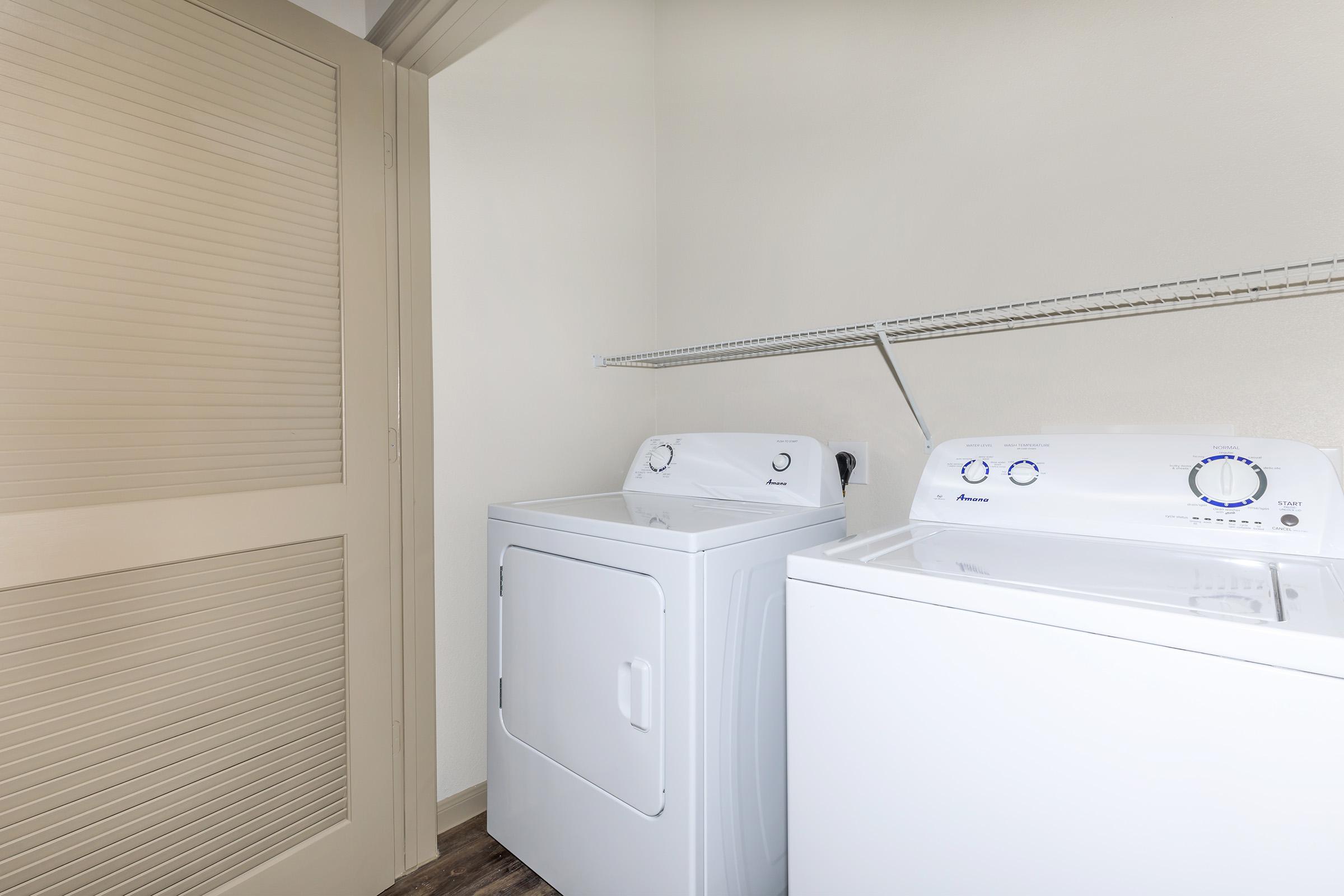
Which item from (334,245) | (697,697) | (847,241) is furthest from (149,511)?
(847,241)

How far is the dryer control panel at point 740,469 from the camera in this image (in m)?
1.58

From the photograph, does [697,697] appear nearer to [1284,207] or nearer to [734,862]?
[734,862]

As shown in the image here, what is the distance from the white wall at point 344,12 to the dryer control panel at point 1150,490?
1.76m

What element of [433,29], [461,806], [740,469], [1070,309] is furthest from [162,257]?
[1070,309]

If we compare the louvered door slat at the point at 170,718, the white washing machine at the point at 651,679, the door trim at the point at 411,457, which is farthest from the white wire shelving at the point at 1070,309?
the louvered door slat at the point at 170,718

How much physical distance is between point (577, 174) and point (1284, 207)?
1.79 metres

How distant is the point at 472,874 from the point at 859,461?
150 cm

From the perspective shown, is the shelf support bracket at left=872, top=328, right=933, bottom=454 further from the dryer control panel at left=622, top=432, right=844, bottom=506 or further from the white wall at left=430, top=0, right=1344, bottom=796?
the dryer control panel at left=622, top=432, right=844, bottom=506

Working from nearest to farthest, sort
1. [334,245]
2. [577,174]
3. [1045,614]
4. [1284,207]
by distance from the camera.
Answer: [1045,614]
[1284,207]
[334,245]
[577,174]

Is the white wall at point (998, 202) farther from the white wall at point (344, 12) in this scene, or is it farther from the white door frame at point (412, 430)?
the white wall at point (344, 12)

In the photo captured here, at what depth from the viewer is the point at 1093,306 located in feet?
4.17

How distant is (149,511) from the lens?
1131mm

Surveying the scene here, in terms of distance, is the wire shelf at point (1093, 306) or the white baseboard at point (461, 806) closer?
the wire shelf at point (1093, 306)

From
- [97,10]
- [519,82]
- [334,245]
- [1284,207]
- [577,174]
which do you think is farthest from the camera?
[577,174]
